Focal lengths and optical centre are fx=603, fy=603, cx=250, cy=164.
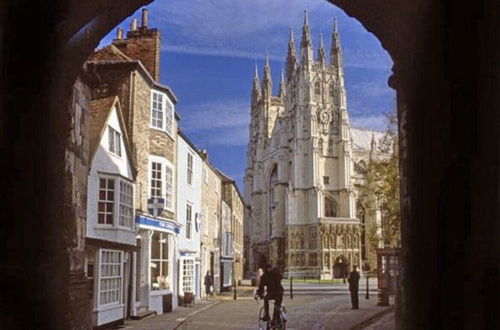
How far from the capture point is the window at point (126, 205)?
1717 centimetres

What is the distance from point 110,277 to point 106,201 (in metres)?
2.03

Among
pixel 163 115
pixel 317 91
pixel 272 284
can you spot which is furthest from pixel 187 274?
pixel 317 91

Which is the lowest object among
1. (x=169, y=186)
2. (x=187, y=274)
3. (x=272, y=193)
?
(x=187, y=274)

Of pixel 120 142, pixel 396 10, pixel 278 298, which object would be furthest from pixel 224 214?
pixel 396 10

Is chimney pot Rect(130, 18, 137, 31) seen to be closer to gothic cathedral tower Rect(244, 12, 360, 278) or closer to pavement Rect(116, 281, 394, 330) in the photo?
pavement Rect(116, 281, 394, 330)

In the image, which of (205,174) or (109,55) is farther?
(205,174)

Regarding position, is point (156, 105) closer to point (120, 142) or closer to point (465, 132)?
point (120, 142)

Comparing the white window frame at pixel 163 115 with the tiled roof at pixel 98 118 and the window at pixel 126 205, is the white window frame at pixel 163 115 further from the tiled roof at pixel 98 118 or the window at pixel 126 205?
the tiled roof at pixel 98 118

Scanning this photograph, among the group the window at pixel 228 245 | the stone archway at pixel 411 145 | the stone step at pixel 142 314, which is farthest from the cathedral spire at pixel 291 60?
the stone archway at pixel 411 145

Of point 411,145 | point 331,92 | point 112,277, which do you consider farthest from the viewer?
point 331,92

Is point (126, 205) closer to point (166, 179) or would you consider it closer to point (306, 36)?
point (166, 179)

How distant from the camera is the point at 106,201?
16.3 meters

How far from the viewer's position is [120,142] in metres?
17.8

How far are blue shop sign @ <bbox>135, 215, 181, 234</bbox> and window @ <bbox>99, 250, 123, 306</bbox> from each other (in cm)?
201
